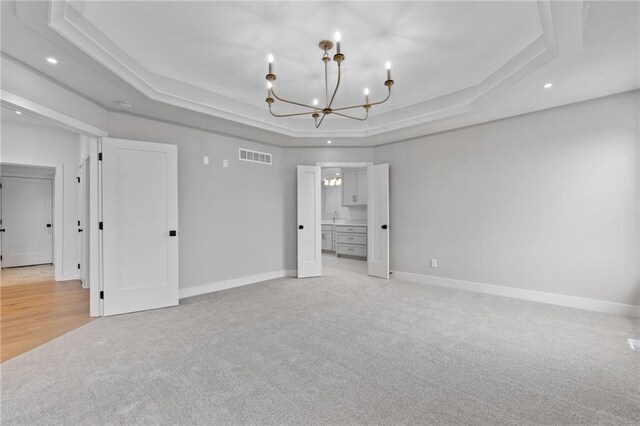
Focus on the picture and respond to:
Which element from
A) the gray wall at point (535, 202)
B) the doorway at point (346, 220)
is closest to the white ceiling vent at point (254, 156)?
the doorway at point (346, 220)

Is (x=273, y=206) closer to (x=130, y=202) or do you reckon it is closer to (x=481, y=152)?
(x=130, y=202)

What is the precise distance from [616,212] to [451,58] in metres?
2.67

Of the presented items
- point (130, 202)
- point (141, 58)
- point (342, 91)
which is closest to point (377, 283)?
point (342, 91)

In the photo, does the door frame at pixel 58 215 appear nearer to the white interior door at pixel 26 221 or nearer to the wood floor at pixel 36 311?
the wood floor at pixel 36 311

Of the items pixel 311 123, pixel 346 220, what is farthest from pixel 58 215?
pixel 346 220

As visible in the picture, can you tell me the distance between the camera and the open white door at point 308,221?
18.2ft

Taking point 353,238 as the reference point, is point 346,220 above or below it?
above

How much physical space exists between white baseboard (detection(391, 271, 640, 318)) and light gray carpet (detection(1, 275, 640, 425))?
215mm

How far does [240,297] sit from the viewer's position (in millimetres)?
4246

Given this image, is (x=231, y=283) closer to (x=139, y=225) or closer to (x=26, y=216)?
(x=139, y=225)

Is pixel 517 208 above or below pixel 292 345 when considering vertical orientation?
above

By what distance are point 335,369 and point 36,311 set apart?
400 cm

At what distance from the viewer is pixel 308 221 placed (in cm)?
564

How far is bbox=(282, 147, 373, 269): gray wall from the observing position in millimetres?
5723
